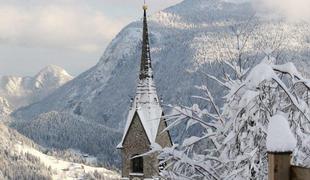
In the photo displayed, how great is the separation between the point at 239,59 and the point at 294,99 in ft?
4.50

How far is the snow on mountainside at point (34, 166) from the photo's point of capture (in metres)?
170

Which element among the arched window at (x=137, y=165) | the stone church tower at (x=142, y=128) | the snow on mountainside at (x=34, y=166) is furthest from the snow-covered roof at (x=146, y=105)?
the snow on mountainside at (x=34, y=166)

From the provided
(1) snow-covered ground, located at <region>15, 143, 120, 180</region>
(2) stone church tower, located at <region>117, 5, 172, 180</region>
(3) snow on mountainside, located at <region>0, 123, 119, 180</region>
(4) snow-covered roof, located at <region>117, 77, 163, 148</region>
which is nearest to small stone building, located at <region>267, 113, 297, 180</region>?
(2) stone church tower, located at <region>117, 5, 172, 180</region>

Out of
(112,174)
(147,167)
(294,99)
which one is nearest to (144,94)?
(147,167)

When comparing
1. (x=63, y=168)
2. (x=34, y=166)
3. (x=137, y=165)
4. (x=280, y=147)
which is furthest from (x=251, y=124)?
(x=63, y=168)

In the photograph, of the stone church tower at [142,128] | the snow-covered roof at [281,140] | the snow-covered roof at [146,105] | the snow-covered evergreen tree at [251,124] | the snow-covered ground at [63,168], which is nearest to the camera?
the snow-covered roof at [281,140]

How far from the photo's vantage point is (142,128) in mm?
20781

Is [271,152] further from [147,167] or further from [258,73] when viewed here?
[147,167]

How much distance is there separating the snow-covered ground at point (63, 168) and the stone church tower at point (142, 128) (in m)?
140

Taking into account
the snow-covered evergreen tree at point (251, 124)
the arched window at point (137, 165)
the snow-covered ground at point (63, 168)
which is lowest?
the snow-covered ground at point (63, 168)

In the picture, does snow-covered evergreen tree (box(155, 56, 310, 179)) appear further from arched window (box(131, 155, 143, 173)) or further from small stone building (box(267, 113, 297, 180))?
arched window (box(131, 155, 143, 173))

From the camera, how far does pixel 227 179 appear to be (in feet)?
17.1

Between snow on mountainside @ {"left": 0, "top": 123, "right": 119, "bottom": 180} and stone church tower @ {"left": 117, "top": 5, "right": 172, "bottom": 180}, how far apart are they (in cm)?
13902

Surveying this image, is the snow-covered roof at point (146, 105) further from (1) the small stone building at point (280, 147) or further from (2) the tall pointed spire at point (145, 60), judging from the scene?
(1) the small stone building at point (280, 147)
